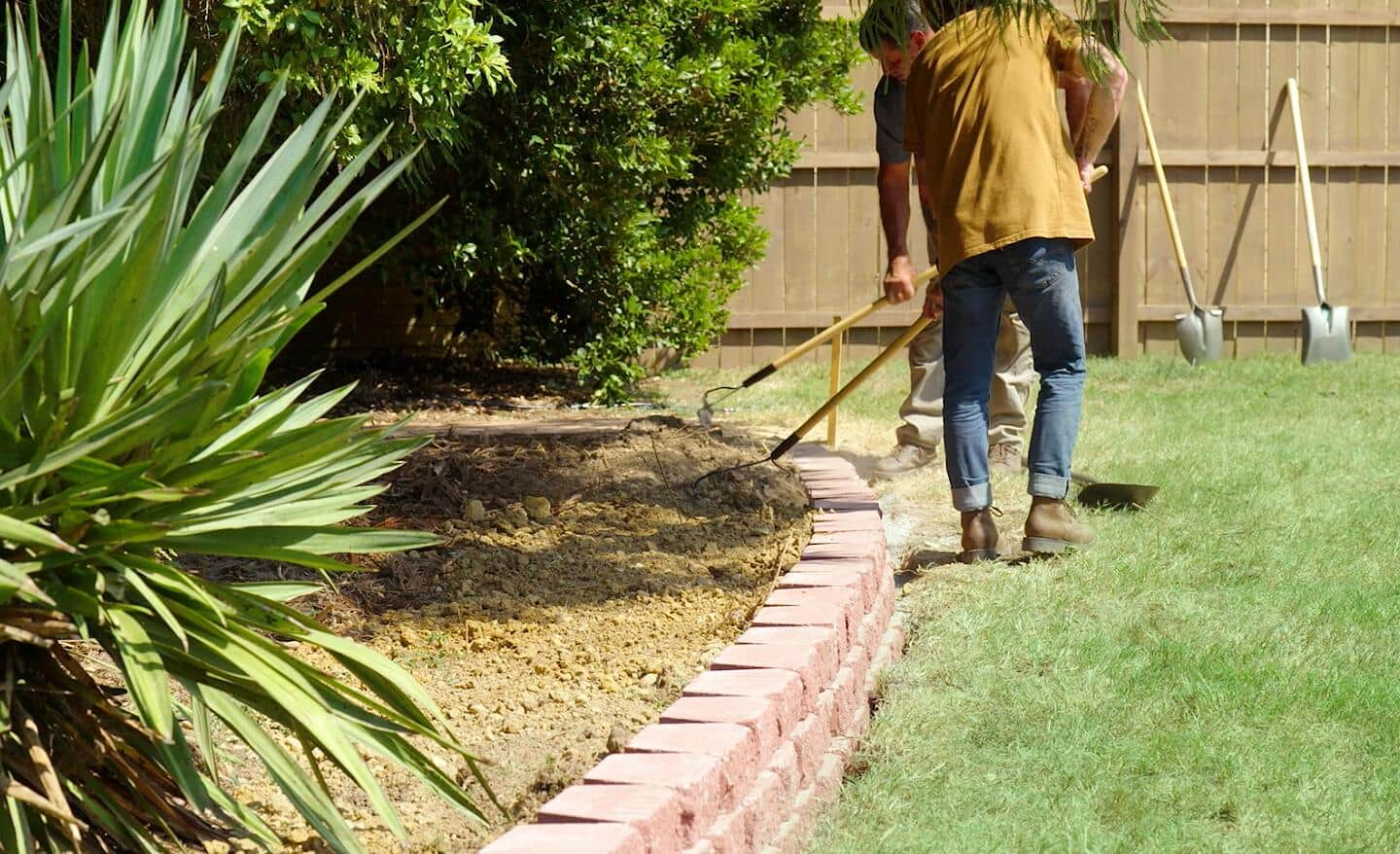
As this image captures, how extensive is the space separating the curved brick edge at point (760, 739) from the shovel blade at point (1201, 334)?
601 cm

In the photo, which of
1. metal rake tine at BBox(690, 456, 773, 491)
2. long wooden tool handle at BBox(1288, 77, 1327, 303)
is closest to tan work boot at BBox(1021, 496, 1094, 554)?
metal rake tine at BBox(690, 456, 773, 491)

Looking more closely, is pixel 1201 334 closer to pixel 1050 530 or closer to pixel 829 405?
pixel 829 405

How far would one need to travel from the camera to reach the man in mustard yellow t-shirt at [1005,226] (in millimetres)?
4129

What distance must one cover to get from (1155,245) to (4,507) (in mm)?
8543

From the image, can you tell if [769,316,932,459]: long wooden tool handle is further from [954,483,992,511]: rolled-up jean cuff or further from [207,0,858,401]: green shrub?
[207,0,858,401]: green shrub

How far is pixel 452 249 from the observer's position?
6566mm

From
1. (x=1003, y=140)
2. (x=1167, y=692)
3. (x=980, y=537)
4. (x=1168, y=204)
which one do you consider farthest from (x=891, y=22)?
(x=1168, y=204)

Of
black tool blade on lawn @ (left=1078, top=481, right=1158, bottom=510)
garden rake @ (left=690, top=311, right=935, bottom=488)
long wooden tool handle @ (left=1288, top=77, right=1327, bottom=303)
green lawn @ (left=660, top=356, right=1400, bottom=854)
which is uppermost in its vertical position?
long wooden tool handle @ (left=1288, top=77, right=1327, bottom=303)

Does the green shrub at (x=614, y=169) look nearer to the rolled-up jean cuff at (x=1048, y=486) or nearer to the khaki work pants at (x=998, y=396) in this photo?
the khaki work pants at (x=998, y=396)

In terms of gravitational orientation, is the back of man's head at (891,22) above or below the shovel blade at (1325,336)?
above

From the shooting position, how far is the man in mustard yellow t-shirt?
4.13 m

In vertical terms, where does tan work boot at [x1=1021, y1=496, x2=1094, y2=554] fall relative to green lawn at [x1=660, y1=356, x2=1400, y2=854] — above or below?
above

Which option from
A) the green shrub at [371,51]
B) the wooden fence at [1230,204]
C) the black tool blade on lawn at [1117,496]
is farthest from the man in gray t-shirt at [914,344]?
the wooden fence at [1230,204]

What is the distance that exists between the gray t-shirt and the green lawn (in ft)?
4.39
